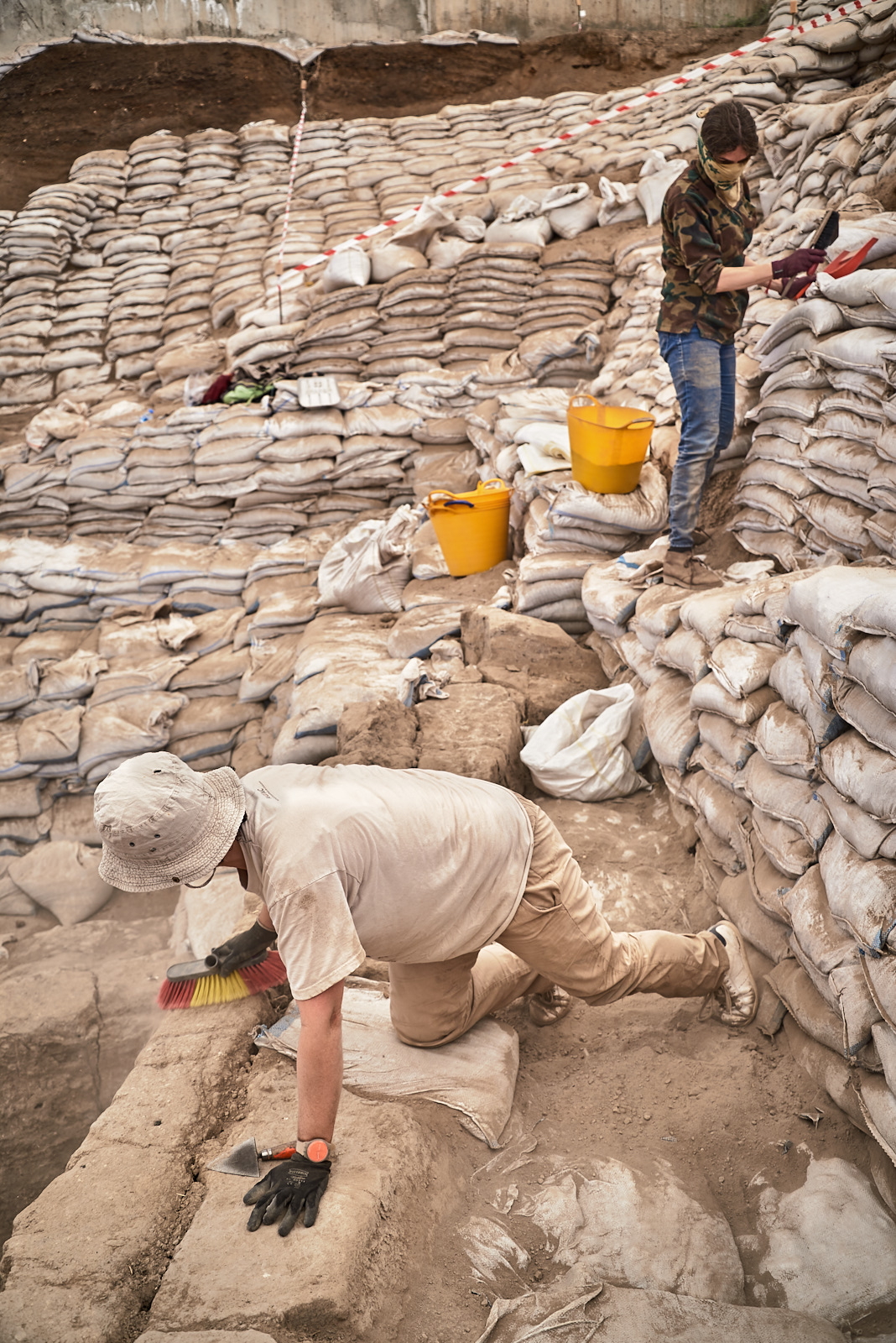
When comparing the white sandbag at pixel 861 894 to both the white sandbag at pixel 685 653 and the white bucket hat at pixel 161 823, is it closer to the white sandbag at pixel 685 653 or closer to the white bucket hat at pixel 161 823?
the white sandbag at pixel 685 653

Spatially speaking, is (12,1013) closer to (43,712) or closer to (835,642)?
(43,712)

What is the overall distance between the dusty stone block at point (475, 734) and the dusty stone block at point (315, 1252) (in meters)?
1.26

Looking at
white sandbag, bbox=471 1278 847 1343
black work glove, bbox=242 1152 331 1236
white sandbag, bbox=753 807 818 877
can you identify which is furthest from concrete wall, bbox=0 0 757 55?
white sandbag, bbox=471 1278 847 1343

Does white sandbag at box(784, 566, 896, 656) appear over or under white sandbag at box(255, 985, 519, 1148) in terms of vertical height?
over

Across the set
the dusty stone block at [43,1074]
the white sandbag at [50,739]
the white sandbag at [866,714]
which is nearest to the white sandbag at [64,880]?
the white sandbag at [50,739]

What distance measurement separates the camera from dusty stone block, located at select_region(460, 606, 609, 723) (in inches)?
138

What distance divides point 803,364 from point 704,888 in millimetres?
1861

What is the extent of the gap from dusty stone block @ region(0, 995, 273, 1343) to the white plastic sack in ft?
4.18

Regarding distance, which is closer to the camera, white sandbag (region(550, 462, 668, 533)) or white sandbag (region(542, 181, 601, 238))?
white sandbag (region(550, 462, 668, 533))

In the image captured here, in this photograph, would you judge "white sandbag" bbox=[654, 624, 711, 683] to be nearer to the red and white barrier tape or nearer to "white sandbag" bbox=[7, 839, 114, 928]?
"white sandbag" bbox=[7, 839, 114, 928]

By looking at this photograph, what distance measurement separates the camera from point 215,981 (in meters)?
2.26

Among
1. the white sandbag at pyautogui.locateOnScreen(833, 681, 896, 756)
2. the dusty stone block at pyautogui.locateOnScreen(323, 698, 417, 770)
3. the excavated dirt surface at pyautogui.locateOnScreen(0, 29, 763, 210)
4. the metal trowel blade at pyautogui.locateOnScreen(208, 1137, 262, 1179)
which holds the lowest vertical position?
the metal trowel blade at pyautogui.locateOnScreen(208, 1137, 262, 1179)

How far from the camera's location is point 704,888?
102 inches

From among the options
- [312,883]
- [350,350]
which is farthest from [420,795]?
[350,350]
